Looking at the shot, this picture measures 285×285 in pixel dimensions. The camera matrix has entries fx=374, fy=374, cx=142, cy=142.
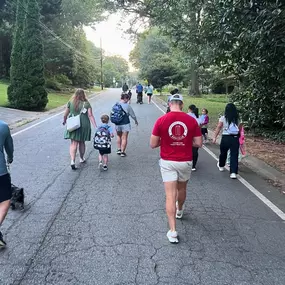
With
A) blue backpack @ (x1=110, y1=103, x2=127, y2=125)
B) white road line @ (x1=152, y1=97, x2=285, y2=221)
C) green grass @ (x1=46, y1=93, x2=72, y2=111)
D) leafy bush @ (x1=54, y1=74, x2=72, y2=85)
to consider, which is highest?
leafy bush @ (x1=54, y1=74, x2=72, y2=85)

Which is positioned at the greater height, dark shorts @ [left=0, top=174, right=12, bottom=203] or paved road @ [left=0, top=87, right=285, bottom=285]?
dark shorts @ [left=0, top=174, right=12, bottom=203]

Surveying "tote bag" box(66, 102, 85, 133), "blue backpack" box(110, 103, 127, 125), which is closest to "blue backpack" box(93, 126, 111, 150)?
"tote bag" box(66, 102, 85, 133)

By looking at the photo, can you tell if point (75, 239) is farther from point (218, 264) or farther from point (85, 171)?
point (85, 171)

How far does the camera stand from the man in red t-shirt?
4465 mm

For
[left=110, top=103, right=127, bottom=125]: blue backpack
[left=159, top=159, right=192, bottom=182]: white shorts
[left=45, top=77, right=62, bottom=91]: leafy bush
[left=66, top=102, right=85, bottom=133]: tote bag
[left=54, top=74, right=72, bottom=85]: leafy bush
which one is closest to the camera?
[left=159, top=159, right=192, bottom=182]: white shorts

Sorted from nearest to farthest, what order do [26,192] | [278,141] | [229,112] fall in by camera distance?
[26,192] → [229,112] → [278,141]

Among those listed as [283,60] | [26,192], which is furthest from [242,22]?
Answer: [26,192]

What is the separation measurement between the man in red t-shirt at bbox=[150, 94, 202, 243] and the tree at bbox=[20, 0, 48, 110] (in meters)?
18.6

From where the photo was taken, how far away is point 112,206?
5766 millimetres

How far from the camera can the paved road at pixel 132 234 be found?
373 centimetres

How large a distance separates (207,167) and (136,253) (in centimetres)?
480

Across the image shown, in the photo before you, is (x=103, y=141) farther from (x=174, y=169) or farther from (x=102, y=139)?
(x=174, y=169)

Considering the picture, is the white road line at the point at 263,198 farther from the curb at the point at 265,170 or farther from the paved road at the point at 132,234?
the curb at the point at 265,170

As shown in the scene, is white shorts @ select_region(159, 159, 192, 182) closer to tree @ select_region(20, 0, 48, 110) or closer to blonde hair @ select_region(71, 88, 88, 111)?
blonde hair @ select_region(71, 88, 88, 111)
